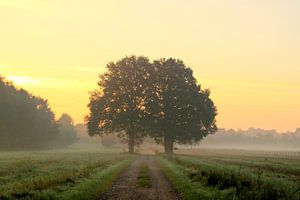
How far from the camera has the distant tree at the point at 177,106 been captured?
98.1 metres

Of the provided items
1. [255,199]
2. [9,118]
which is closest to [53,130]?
[9,118]

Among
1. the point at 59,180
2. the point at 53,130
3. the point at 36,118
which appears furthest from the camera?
the point at 53,130

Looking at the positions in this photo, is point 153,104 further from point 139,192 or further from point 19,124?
point 139,192

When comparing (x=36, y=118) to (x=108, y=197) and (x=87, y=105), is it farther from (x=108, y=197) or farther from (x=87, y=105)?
(x=108, y=197)

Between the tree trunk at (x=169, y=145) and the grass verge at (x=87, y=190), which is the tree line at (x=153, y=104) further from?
the grass verge at (x=87, y=190)

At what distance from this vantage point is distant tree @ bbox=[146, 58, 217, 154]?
98125 mm

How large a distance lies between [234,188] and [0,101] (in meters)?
113

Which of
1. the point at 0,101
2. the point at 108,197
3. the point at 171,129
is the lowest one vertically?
the point at 108,197

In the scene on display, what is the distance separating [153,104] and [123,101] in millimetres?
7251

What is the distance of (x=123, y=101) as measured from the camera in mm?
100875

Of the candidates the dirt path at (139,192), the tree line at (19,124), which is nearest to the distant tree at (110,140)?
the tree line at (19,124)

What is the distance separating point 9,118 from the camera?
129 m

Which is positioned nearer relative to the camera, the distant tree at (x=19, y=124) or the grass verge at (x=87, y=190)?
the grass verge at (x=87, y=190)

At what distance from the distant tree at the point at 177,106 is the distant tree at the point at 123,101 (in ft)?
8.75
